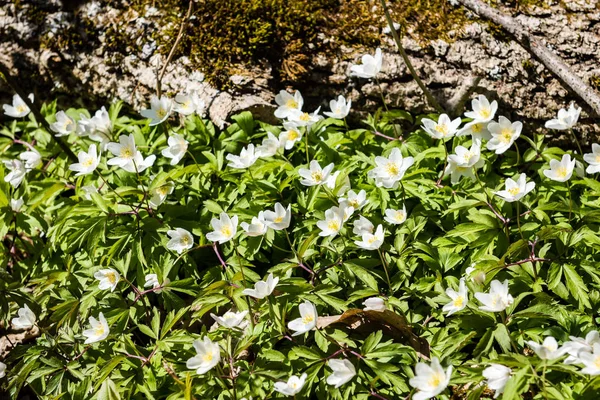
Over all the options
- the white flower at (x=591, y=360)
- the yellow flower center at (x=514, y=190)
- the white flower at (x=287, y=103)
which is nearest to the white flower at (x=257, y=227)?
the white flower at (x=287, y=103)

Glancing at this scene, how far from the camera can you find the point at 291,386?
2.88m

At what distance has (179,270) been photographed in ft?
12.2

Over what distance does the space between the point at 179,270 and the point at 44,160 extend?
155 cm

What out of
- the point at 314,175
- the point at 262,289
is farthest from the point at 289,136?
the point at 262,289

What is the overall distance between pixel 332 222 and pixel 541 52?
1.84m

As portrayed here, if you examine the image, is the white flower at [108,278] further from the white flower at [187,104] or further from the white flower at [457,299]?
the white flower at [457,299]

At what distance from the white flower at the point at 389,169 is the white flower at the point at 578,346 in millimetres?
1253

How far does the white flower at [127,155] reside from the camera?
372 cm

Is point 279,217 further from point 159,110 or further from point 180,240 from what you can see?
point 159,110

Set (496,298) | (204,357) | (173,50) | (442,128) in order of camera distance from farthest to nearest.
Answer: (173,50), (442,128), (204,357), (496,298)

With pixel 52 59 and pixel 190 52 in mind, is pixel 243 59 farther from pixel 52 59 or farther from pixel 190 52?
pixel 52 59

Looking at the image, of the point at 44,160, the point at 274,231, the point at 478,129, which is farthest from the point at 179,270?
the point at 478,129

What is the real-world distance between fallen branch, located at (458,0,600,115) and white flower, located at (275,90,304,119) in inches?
53.6

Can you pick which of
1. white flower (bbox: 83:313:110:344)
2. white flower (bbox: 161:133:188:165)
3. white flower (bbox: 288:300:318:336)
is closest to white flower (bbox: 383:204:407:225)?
white flower (bbox: 288:300:318:336)
